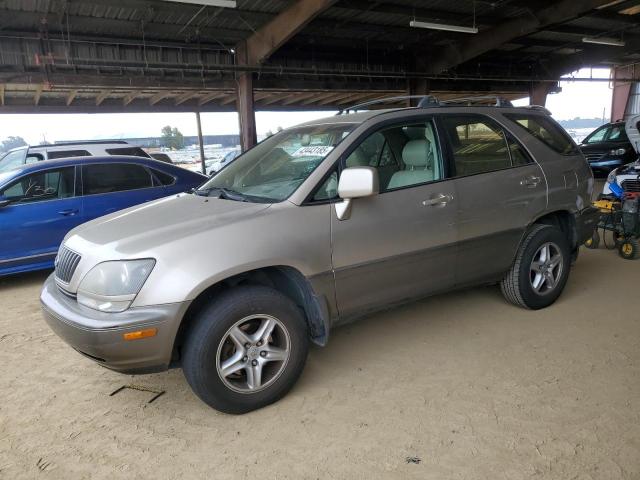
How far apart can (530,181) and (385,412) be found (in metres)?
2.25

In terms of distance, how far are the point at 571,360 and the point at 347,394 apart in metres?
1.58

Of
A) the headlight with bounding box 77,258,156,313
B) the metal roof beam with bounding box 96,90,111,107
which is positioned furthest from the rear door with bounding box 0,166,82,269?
the metal roof beam with bounding box 96,90,111,107

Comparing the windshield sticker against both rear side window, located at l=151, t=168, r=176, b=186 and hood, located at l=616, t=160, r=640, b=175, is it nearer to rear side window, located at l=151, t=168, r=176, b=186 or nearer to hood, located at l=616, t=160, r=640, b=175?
rear side window, located at l=151, t=168, r=176, b=186

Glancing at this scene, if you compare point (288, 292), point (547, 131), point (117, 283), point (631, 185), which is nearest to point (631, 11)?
point (631, 185)

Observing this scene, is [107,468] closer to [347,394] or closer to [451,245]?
[347,394]

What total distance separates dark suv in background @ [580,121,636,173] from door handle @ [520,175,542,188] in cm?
919

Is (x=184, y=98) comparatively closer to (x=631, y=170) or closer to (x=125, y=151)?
(x=125, y=151)

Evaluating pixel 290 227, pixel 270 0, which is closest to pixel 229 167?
pixel 290 227

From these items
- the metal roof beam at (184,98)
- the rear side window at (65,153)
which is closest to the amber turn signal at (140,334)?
the rear side window at (65,153)

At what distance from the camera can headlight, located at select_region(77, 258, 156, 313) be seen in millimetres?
2389

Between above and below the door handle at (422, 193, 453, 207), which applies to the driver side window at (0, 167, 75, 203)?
above

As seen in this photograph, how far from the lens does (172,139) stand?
24641 mm

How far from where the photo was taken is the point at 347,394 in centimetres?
289

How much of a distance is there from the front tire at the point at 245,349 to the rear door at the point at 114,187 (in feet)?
13.1
